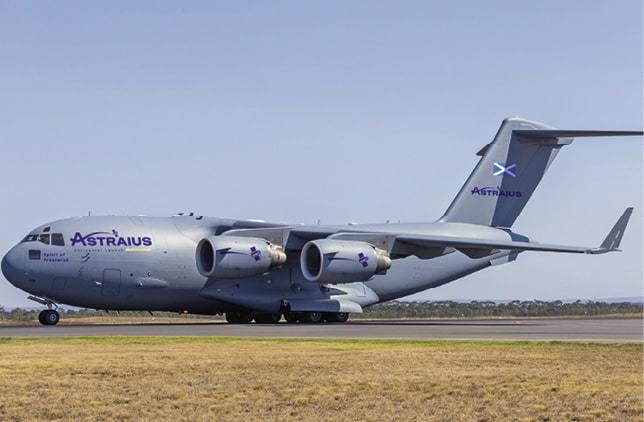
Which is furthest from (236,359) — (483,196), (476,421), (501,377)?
(483,196)

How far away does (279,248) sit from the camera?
37219 millimetres

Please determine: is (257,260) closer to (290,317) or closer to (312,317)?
(290,317)

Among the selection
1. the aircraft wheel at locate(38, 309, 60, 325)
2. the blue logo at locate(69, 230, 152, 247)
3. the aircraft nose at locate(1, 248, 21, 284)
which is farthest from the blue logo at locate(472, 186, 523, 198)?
the aircraft nose at locate(1, 248, 21, 284)

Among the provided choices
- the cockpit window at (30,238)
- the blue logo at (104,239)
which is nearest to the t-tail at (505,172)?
the blue logo at (104,239)

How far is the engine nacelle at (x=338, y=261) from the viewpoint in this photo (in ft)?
117

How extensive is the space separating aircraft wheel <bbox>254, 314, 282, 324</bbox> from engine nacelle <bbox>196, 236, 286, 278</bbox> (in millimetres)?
2563

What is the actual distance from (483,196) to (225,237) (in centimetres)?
1158

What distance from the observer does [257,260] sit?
118 feet

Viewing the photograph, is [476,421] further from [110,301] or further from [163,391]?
[110,301]

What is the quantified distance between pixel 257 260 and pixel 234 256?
0.90m

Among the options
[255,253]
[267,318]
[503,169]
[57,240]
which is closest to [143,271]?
[57,240]

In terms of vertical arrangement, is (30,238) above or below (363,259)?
above

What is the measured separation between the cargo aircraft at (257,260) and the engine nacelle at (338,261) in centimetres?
4

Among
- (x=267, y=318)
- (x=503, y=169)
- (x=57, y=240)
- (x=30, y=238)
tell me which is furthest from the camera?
(x=503, y=169)
